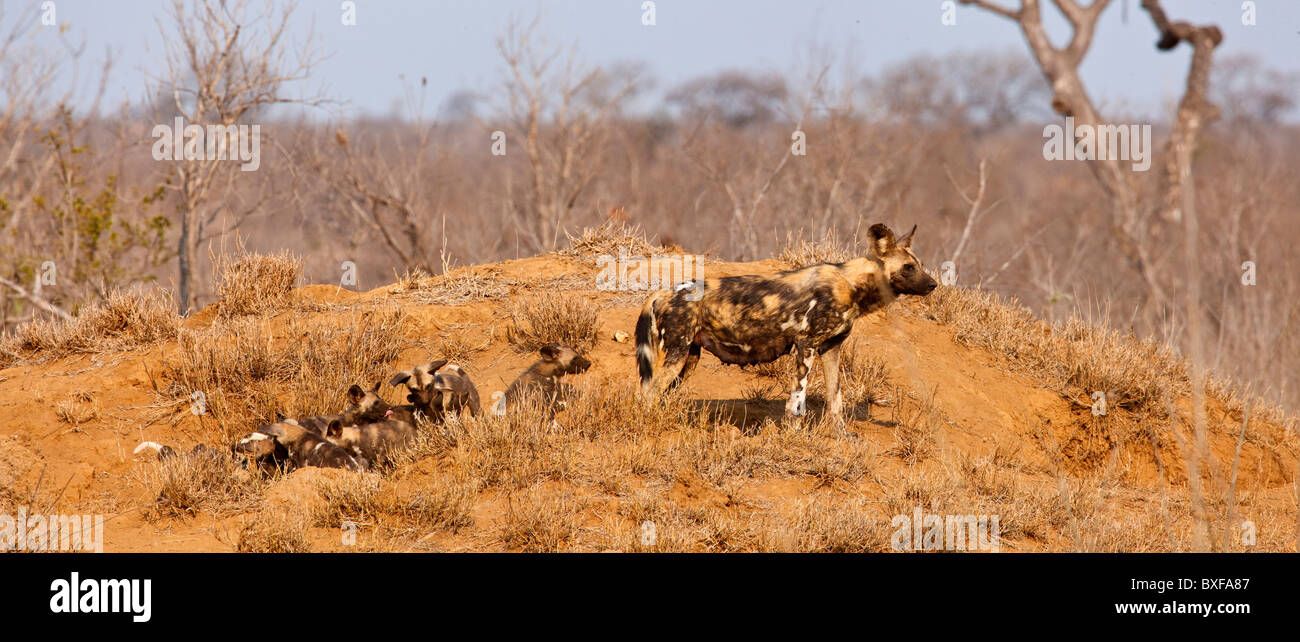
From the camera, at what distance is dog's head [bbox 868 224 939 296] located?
7.30 metres

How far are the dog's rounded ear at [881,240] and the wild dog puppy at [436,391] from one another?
3.15 metres

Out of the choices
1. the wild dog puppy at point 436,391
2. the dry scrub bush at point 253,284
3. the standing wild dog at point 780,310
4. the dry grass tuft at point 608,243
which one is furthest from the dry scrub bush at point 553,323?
the dry scrub bush at point 253,284

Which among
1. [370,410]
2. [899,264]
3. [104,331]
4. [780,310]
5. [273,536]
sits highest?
[899,264]

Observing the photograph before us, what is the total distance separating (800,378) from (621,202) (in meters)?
20.3

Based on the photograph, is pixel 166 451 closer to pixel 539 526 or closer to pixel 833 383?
pixel 539 526

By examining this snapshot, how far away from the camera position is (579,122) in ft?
73.9

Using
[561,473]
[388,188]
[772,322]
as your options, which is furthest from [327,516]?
[388,188]

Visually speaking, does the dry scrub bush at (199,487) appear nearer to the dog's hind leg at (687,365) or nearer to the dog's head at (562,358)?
the dog's head at (562,358)

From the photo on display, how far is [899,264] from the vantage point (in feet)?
24.2

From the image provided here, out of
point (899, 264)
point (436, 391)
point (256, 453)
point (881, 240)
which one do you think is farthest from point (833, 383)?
point (256, 453)

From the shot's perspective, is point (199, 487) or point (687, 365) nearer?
point (199, 487)

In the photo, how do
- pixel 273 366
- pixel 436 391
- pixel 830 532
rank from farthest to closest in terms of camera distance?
1. pixel 273 366
2. pixel 436 391
3. pixel 830 532

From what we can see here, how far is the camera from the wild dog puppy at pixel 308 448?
716 centimetres

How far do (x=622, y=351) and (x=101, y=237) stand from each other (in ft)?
35.0
